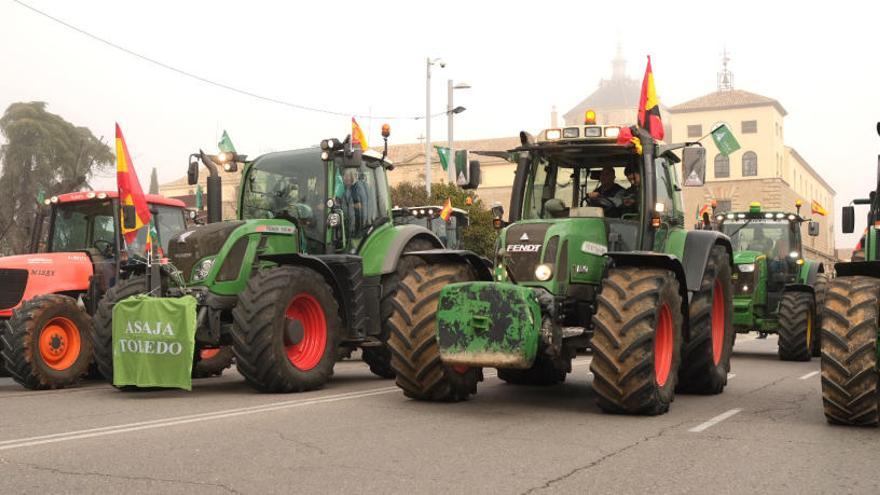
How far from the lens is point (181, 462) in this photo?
6.55m

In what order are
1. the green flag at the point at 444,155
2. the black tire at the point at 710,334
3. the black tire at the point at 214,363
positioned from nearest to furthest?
the black tire at the point at 710,334 → the black tire at the point at 214,363 → the green flag at the point at 444,155

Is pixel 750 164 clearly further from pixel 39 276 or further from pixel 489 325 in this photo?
pixel 489 325

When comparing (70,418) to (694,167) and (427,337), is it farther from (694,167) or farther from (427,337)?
(694,167)

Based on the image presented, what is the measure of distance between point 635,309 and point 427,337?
1.94m

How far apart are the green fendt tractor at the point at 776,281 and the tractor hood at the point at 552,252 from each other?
7469mm

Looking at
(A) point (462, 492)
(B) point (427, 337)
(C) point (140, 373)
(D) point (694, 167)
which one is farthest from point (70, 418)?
(D) point (694, 167)

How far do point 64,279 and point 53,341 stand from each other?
131 cm

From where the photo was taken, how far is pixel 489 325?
8547 mm

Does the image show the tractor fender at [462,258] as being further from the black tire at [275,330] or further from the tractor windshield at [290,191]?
the tractor windshield at [290,191]

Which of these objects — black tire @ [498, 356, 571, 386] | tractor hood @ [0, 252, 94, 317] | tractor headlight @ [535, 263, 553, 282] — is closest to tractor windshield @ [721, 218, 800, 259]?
black tire @ [498, 356, 571, 386]

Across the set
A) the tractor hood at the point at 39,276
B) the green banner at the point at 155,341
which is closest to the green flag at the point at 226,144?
the tractor hood at the point at 39,276

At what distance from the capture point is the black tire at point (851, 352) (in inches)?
311

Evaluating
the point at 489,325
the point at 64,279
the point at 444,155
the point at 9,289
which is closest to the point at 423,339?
the point at 489,325

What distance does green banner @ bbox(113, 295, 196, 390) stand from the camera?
10250 millimetres
